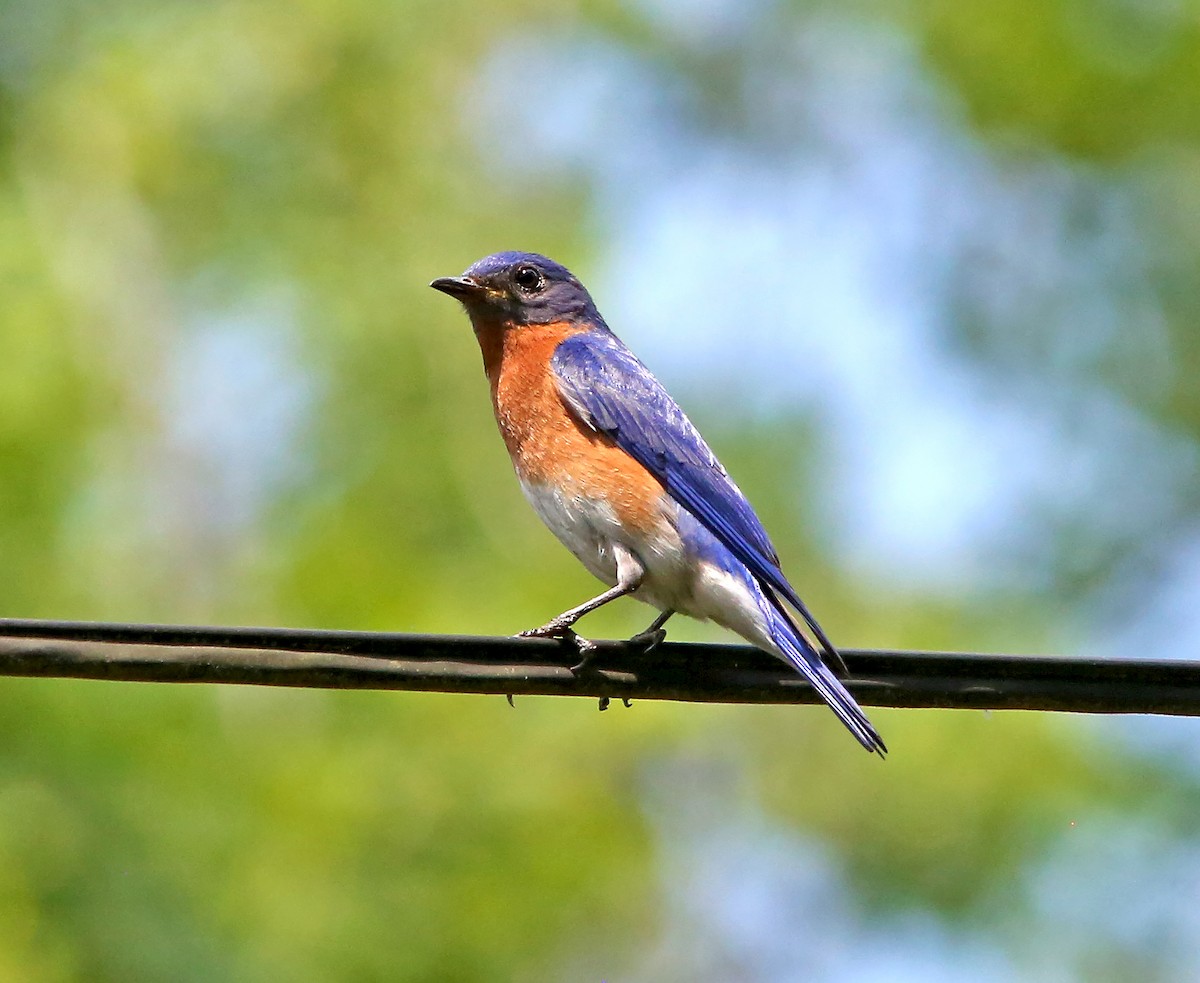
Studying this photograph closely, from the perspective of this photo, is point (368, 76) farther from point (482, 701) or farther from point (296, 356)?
point (482, 701)

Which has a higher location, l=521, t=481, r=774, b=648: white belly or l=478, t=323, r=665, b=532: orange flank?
l=478, t=323, r=665, b=532: orange flank

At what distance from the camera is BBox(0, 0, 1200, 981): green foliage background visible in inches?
368

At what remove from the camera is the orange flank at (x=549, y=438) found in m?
6.42

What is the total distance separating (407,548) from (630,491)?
6377 mm

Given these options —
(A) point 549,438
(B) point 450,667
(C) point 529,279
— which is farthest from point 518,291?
(B) point 450,667

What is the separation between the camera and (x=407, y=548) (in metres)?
12.6

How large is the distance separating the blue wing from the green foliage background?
384 cm

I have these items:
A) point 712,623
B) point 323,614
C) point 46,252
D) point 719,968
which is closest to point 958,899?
point 719,968

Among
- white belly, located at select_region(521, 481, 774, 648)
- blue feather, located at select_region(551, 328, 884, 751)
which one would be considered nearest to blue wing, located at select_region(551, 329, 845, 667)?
blue feather, located at select_region(551, 328, 884, 751)

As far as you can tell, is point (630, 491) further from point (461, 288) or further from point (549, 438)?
point (461, 288)

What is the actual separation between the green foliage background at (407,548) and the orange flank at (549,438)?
A: 354 centimetres

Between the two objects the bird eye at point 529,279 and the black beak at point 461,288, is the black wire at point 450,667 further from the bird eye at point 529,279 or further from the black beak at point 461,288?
the bird eye at point 529,279

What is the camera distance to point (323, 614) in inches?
448

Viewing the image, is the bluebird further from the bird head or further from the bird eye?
the bird eye
